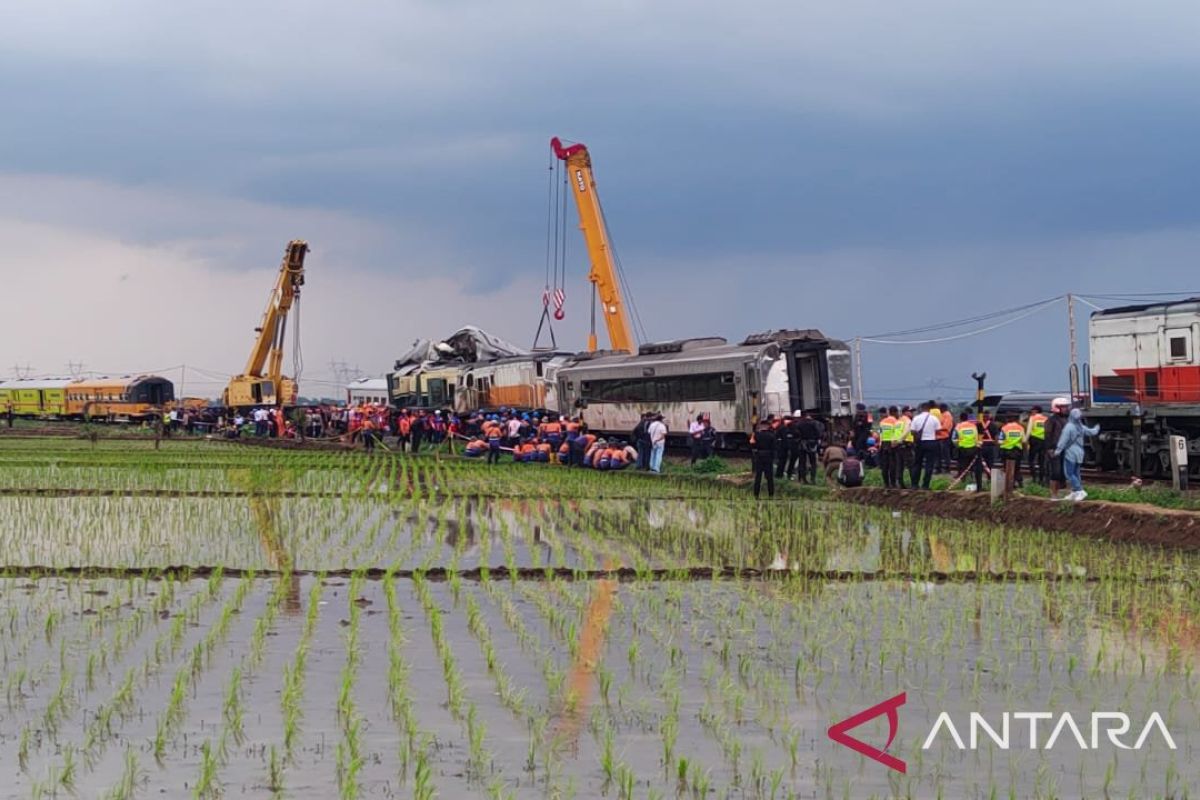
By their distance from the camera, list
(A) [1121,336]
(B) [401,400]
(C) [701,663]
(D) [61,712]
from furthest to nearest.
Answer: (B) [401,400], (A) [1121,336], (C) [701,663], (D) [61,712]

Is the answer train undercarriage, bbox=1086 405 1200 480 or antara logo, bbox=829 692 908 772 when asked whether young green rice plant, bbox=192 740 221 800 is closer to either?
antara logo, bbox=829 692 908 772

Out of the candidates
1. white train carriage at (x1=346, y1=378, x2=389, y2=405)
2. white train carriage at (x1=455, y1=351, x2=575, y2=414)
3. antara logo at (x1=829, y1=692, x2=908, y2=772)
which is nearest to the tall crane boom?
white train carriage at (x1=455, y1=351, x2=575, y2=414)

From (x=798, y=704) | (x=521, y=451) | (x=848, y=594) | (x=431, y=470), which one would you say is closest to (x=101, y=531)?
(x=848, y=594)

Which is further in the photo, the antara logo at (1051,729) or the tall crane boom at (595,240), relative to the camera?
the tall crane boom at (595,240)

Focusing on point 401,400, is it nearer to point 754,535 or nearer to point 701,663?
point 754,535

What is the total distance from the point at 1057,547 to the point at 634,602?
7.39 metres

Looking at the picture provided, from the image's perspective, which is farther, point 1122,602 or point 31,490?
point 31,490

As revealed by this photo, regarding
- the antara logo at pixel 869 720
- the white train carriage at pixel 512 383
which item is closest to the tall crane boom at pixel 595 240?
the white train carriage at pixel 512 383

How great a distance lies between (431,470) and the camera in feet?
127

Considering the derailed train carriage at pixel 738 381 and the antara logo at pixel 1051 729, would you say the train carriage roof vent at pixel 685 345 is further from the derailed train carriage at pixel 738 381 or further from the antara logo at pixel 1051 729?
the antara logo at pixel 1051 729

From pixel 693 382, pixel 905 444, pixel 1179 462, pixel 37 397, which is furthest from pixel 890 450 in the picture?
pixel 37 397

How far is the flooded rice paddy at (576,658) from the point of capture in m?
8.03

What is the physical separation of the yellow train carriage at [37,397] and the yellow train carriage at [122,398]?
63.3 inches

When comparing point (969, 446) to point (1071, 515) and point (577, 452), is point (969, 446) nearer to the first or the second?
point (1071, 515)
